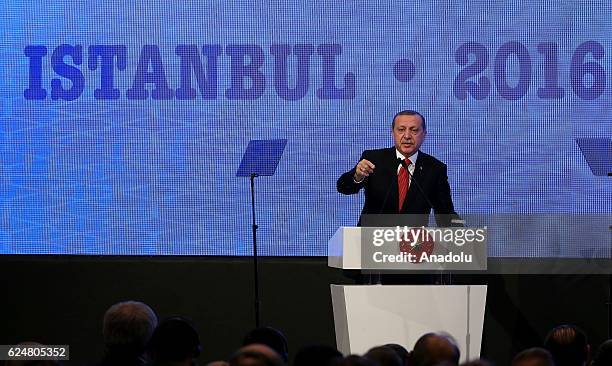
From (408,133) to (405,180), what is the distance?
11.4 inches

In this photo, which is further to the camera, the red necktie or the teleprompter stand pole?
the teleprompter stand pole

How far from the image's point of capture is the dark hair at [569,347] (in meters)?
4.89

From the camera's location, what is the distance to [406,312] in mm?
5793

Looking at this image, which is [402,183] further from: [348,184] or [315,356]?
[315,356]

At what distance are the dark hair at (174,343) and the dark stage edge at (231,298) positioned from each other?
3.27m

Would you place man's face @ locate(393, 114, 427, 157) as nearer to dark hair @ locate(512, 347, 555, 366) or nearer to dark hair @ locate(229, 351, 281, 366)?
dark hair @ locate(512, 347, 555, 366)

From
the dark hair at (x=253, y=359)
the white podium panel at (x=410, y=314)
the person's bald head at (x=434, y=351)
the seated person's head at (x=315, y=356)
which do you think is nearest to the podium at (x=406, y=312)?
the white podium panel at (x=410, y=314)

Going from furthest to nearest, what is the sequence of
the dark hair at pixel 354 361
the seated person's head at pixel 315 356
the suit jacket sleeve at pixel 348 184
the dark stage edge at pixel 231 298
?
the dark stage edge at pixel 231 298 → the suit jacket sleeve at pixel 348 184 → the seated person's head at pixel 315 356 → the dark hair at pixel 354 361

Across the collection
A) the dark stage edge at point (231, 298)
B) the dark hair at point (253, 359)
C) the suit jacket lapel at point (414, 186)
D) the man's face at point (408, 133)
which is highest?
the man's face at point (408, 133)

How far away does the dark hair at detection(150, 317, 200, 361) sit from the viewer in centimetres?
421

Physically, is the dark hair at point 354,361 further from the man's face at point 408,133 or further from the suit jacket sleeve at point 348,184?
the man's face at point 408,133

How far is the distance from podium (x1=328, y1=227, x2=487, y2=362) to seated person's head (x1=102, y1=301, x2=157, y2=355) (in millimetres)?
1585

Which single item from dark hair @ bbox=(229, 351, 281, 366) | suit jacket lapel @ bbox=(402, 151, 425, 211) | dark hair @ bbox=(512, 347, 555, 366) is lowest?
dark hair @ bbox=(512, 347, 555, 366)

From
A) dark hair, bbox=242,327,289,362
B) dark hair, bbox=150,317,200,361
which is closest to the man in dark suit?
dark hair, bbox=242,327,289,362
